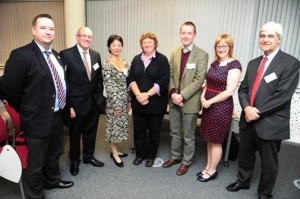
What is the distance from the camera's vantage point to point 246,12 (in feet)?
12.2

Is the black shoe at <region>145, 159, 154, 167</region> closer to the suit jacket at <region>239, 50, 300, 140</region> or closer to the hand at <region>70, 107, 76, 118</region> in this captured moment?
the hand at <region>70, 107, 76, 118</region>

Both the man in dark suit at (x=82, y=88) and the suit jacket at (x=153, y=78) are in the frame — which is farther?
the suit jacket at (x=153, y=78)

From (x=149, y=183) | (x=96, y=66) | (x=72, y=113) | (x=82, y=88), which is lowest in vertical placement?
(x=149, y=183)

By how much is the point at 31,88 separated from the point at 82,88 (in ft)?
2.10

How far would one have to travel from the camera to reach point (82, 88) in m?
2.52

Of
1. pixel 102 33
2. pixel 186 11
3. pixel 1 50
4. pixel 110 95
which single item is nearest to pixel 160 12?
pixel 186 11

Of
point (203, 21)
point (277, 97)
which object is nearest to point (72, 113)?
point (277, 97)

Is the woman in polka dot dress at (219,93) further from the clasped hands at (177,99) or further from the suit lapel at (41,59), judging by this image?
the suit lapel at (41,59)

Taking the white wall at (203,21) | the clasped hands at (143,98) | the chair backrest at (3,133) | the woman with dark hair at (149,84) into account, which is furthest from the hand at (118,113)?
the white wall at (203,21)

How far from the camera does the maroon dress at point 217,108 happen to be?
92.8 inches

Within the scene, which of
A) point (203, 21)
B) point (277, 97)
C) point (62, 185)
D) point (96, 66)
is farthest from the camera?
point (203, 21)

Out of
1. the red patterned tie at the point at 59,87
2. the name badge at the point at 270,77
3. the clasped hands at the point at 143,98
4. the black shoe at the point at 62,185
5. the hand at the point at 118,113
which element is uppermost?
the name badge at the point at 270,77

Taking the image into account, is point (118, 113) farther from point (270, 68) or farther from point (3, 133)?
point (270, 68)

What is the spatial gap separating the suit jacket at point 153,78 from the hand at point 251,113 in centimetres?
87
